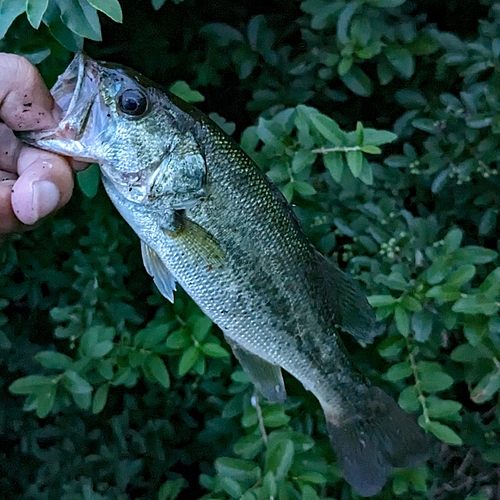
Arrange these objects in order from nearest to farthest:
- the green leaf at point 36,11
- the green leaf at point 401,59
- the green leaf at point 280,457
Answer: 1. the green leaf at point 36,11
2. the green leaf at point 280,457
3. the green leaf at point 401,59

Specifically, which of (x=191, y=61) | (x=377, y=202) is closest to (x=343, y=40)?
(x=377, y=202)

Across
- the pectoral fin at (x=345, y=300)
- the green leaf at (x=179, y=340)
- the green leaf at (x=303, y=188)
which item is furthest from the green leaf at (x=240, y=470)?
the green leaf at (x=303, y=188)

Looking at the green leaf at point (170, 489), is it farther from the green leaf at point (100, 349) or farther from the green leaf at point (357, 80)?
the green leaf at point (357, 80)

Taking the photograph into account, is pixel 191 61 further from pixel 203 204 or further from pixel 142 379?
pixel 142 379

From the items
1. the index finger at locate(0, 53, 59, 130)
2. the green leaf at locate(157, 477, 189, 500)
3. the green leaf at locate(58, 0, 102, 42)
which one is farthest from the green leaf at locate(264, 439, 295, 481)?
the green leaf at locate(58, 0, 102, 42)

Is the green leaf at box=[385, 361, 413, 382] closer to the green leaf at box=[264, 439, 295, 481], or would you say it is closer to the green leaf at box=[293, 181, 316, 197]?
the green leaf at box=[264, 439, 295, 481]

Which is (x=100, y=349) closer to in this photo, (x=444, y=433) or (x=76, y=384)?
(x=76, y=384)

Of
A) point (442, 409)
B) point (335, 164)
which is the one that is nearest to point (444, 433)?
point (442, 409)
